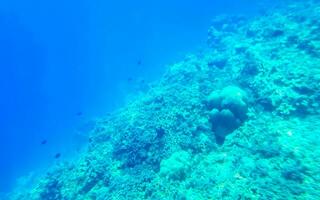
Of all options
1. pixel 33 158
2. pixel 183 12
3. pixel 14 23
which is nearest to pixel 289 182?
pixel 33 158

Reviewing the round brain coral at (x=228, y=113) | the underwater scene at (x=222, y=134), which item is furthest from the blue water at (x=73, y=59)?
the round brain coral at (x=228, y=113)

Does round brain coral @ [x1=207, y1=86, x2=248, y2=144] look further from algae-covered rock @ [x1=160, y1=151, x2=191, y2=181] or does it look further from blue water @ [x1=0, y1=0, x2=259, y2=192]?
blue water @ [x1=0, y1=0, x2=259, y2=192]

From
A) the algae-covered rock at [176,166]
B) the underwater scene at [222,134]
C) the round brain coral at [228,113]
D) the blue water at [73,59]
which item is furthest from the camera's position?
the blue water at [73,59]

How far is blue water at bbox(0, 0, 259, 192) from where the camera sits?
156 feet

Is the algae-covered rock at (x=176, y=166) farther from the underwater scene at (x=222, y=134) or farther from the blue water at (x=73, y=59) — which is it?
the blue water at (x=73, y=59)

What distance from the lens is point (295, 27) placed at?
17.2 m

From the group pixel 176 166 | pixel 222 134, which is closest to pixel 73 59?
pixel 222 134

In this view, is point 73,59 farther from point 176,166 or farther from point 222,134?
point 176,166

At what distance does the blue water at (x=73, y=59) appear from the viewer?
1868 inches

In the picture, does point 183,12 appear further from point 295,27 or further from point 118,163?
point 118,163

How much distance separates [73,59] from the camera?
99.3 m

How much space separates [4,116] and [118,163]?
266ft

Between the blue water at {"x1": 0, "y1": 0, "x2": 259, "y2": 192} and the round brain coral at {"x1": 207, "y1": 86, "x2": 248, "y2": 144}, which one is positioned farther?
the blue water at {"x1": 0, "y1": 0, "x2": 259, "y2": 192}

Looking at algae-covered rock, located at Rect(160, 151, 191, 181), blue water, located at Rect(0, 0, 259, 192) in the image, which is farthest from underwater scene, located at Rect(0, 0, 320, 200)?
blue water, located at Rect(0, 0, 259, 192)
